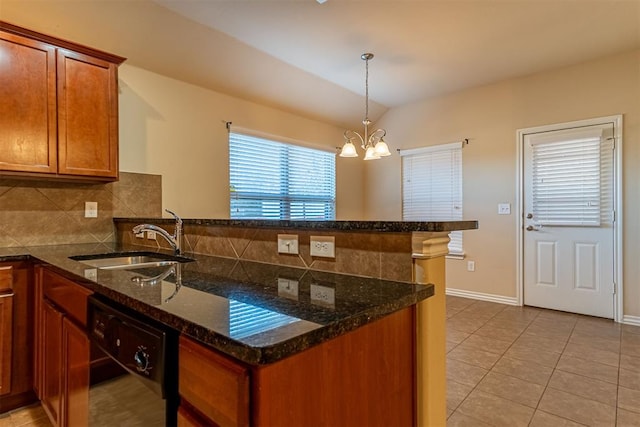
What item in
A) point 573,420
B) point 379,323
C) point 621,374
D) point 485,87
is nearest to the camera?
point 379,323

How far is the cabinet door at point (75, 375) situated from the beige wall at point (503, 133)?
4.08 metres

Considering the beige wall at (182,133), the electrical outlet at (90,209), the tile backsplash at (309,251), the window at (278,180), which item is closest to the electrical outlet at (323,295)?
the tile backsplash at (309,251)

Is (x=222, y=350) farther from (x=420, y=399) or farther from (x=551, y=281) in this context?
(x=551, y=281)

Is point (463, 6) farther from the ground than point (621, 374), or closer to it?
farther from the ground

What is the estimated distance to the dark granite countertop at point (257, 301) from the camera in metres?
0.65

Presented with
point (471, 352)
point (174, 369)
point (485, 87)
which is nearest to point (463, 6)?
point (485, 87)

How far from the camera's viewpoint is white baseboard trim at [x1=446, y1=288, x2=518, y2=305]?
13.1ft

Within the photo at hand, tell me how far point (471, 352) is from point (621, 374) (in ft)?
2.99

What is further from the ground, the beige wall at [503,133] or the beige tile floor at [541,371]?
the beige wall at [503,133]

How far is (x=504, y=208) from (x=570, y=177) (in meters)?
0.71

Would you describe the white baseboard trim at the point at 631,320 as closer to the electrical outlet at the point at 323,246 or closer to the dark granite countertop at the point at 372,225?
the dark granite countertop at the point at 372,225

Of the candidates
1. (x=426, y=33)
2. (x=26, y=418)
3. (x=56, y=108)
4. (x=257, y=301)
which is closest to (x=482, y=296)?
(x=426, y=33)

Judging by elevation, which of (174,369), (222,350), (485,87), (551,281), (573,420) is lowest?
(573,420)

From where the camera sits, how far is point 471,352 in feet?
8.66
